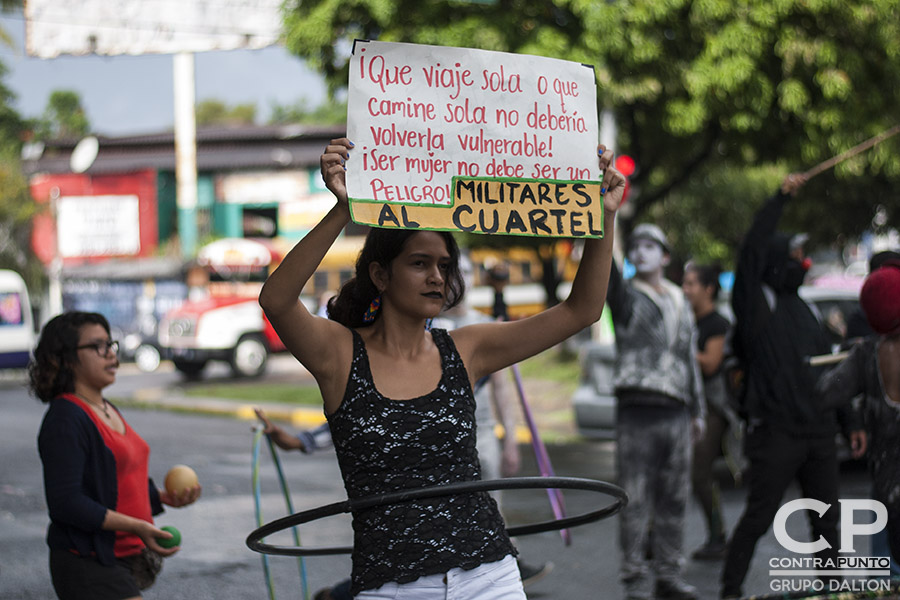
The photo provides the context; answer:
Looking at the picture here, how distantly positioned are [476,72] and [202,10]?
853 inches

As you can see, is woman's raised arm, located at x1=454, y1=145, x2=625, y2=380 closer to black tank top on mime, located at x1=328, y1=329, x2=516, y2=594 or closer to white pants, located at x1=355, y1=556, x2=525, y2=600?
black tank top on mime, located at x1=328, y1=329, x2=516, y2=594

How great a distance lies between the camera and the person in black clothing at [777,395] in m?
5.46

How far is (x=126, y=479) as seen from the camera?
12.1 ft

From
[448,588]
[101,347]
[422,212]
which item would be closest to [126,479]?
[101,347]

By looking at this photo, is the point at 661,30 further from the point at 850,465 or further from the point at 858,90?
the point at 850,465

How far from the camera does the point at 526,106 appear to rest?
10.0ft

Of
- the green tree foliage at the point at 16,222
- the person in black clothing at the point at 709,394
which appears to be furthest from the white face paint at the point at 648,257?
the green tree foliage at the point at 16,222

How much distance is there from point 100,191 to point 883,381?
128 feet

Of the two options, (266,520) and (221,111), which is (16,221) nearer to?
(266,520)

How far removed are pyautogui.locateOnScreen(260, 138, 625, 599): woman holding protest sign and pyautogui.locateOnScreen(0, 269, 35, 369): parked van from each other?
911 inches

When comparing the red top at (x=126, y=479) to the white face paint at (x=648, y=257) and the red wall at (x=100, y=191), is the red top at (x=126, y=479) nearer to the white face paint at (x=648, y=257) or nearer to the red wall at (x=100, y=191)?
the white face paint at (x=648, y=257)

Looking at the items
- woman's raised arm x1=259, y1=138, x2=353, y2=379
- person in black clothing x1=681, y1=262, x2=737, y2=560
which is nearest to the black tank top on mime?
woman's raised arm x1=259, y1=138, x2=353, y2=379

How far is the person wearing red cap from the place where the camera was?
4246mm

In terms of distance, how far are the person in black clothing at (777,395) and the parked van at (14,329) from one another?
70.9 feet
